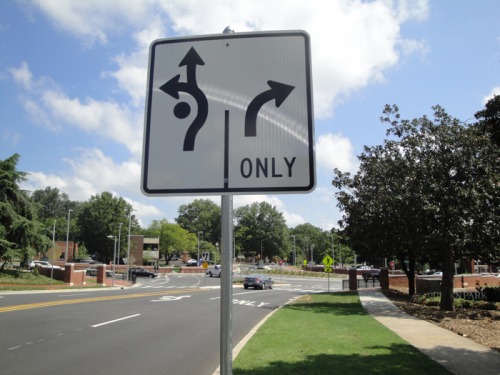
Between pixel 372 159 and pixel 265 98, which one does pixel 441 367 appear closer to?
pixel 265 98

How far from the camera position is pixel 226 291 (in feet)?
6.53

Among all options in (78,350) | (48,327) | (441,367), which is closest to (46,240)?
(48,327)

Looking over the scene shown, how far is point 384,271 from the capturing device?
1355 inches

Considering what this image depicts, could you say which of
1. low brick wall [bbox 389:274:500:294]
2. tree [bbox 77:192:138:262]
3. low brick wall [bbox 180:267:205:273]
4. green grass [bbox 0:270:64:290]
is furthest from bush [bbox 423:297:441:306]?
tree [bbox 77:192:138:262]

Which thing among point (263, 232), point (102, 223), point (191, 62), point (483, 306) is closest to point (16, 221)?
point (483, 306)

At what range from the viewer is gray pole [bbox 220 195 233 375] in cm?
190

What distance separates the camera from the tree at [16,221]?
3516cm

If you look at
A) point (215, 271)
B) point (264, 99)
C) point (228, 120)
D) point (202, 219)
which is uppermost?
point (202, 219)

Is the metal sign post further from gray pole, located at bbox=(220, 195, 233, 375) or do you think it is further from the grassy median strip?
the grassy median strip

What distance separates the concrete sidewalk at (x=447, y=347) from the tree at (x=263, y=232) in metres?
112

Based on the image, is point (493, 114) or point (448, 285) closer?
point (493, 114)

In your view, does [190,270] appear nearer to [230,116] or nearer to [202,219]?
[202,219]

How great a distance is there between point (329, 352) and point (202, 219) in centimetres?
12385

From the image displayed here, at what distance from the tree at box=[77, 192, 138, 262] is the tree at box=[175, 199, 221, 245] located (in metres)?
44.3
